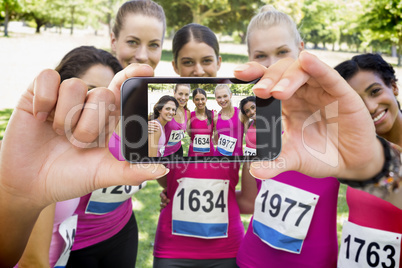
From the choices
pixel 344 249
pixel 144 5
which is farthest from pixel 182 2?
pixel 344 249

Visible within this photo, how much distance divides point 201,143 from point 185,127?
0.35ft

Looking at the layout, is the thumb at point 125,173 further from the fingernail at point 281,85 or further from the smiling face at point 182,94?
the fingernail at point 281,85

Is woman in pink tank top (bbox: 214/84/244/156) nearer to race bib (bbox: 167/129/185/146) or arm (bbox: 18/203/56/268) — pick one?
race bib (bbox: 167/129/185/146)

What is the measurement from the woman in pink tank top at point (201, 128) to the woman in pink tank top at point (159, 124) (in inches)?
4.4

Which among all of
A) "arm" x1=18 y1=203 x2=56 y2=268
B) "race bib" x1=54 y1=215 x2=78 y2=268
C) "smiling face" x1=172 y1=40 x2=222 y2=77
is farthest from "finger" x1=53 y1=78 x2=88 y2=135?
"smiling face" x1=172 y1=40 x2=222 y2=77

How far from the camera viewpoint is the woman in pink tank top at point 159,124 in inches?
54.4

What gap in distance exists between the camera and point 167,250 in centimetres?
254

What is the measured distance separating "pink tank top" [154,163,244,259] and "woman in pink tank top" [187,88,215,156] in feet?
3.11

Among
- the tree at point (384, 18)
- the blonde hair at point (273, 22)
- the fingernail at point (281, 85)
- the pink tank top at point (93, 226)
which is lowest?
the pink tank top at point (93, 226)

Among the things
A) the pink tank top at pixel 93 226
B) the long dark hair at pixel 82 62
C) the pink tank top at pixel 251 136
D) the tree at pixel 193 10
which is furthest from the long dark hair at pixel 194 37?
the tree at pixel 193 10

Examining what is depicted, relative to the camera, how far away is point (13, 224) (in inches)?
55.4

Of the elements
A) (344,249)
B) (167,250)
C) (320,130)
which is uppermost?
(320,130)

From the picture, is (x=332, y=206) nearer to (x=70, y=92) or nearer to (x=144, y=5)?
(x=70, y=92)

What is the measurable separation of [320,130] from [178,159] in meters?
0.64
